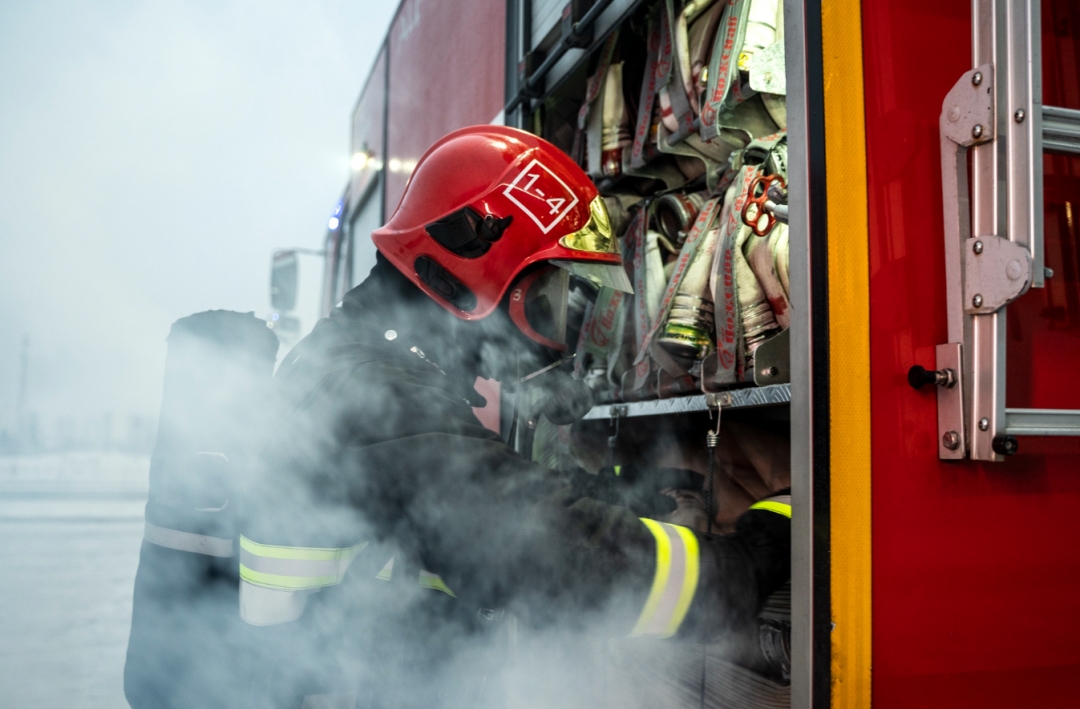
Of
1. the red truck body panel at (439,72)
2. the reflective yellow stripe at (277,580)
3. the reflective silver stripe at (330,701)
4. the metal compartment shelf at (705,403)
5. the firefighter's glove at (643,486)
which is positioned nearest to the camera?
the reflective yellow stripe at (277,580)

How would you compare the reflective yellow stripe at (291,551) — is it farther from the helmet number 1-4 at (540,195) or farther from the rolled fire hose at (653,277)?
the rolled fire hose at (653,277)

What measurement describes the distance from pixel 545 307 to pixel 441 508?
746 millimetres

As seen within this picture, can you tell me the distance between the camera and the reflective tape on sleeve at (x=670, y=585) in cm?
127

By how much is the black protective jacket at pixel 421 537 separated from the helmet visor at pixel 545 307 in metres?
0.37

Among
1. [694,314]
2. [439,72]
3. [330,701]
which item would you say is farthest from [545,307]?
[439,72]

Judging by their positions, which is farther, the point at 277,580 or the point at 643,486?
the point at 643,486

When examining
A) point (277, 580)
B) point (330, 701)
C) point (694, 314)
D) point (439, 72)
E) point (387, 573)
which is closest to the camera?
point (277, 580)

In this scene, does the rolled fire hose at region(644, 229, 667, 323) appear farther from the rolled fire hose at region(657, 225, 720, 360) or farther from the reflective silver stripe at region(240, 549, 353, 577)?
the reflective silver stripe at region(240, 549, 353, 577)

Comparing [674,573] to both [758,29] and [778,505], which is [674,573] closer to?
[778,505]

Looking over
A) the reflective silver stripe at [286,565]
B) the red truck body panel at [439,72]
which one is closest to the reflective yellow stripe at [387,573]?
the reflective silver stripe at [286,565]

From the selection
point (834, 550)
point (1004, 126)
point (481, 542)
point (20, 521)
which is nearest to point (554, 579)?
point (481, 542)

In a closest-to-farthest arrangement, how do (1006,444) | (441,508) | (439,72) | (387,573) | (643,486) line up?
1. (1006,444)
2. (441,508)
3. (387,573)
4. (643,486)
5. (439,72)

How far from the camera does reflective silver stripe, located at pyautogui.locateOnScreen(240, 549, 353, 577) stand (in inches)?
54.0

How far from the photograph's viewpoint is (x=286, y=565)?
4.52ft
